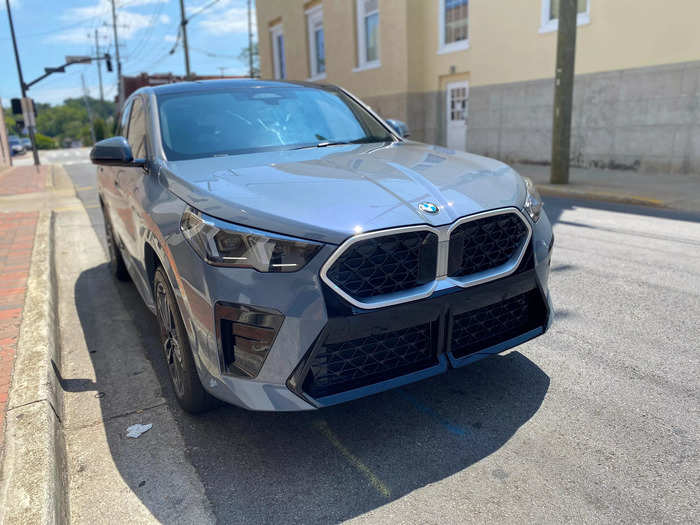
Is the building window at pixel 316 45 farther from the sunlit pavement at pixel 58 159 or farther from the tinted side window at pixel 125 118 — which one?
the tinted side window at pixel 125 118

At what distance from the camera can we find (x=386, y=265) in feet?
7.89

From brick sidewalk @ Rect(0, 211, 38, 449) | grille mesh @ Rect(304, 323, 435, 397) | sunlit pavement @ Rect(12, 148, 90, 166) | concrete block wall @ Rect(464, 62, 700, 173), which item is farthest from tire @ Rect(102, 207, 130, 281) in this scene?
sunlit pavement @ Rect(12, 148, 90, 166)

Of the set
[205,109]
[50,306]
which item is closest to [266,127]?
[205,109]

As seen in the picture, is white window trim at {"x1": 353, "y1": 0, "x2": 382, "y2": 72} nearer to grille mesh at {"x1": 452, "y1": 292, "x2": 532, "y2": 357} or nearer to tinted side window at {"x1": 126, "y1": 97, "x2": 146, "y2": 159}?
tinted side window at {"x1": 126, "y1": 97, "x2": 146, "y2": 159}

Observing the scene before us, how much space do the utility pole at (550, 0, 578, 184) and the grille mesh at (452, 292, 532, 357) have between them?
7998mm

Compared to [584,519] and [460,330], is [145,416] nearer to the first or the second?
[460,330]

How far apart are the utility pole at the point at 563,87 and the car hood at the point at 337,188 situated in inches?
291

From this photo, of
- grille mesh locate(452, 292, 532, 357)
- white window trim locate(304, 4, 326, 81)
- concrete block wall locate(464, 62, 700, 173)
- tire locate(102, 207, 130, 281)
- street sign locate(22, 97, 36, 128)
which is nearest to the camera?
grille mesh locate(452, 292, 532, 357)

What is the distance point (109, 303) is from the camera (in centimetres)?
514

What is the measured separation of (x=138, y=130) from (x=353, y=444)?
2743mm

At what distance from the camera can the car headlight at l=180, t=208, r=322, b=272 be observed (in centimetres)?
232

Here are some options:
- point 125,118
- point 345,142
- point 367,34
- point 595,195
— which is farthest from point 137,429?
point 367,34

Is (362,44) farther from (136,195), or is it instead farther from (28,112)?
(28,112)

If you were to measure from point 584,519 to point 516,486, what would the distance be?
0.93 ft
